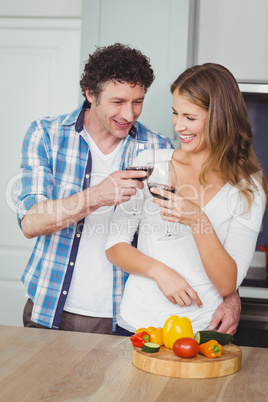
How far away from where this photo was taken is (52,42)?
3.14 meters

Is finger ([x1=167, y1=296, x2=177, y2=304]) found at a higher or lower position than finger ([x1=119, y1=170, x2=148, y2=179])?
lower

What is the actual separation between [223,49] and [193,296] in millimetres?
1544

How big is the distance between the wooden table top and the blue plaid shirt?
1.48 ft

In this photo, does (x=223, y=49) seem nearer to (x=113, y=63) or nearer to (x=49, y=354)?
(x=113, y=63)

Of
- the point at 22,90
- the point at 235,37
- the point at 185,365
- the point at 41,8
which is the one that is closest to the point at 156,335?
the point at 185,365

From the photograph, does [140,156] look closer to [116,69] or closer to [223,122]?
[223,122]

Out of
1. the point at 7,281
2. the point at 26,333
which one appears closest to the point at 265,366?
the point at 26,333

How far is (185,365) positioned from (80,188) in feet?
3.10

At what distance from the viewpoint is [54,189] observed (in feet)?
6.58

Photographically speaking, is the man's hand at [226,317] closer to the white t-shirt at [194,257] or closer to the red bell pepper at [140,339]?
the white t-shirt at [194,257]

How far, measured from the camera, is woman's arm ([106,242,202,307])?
1.58m

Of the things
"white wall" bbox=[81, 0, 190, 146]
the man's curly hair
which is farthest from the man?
"white wall" bbox=[81, 0, 190, 146]

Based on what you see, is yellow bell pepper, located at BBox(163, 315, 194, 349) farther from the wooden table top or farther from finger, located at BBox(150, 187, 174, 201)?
finger, located at BBox(150, 187, 174, 201)

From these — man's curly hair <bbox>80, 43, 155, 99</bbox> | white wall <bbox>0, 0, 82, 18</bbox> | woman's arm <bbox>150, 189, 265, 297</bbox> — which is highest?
white wall <bbox>0, 0, 82, 18</bbox>
